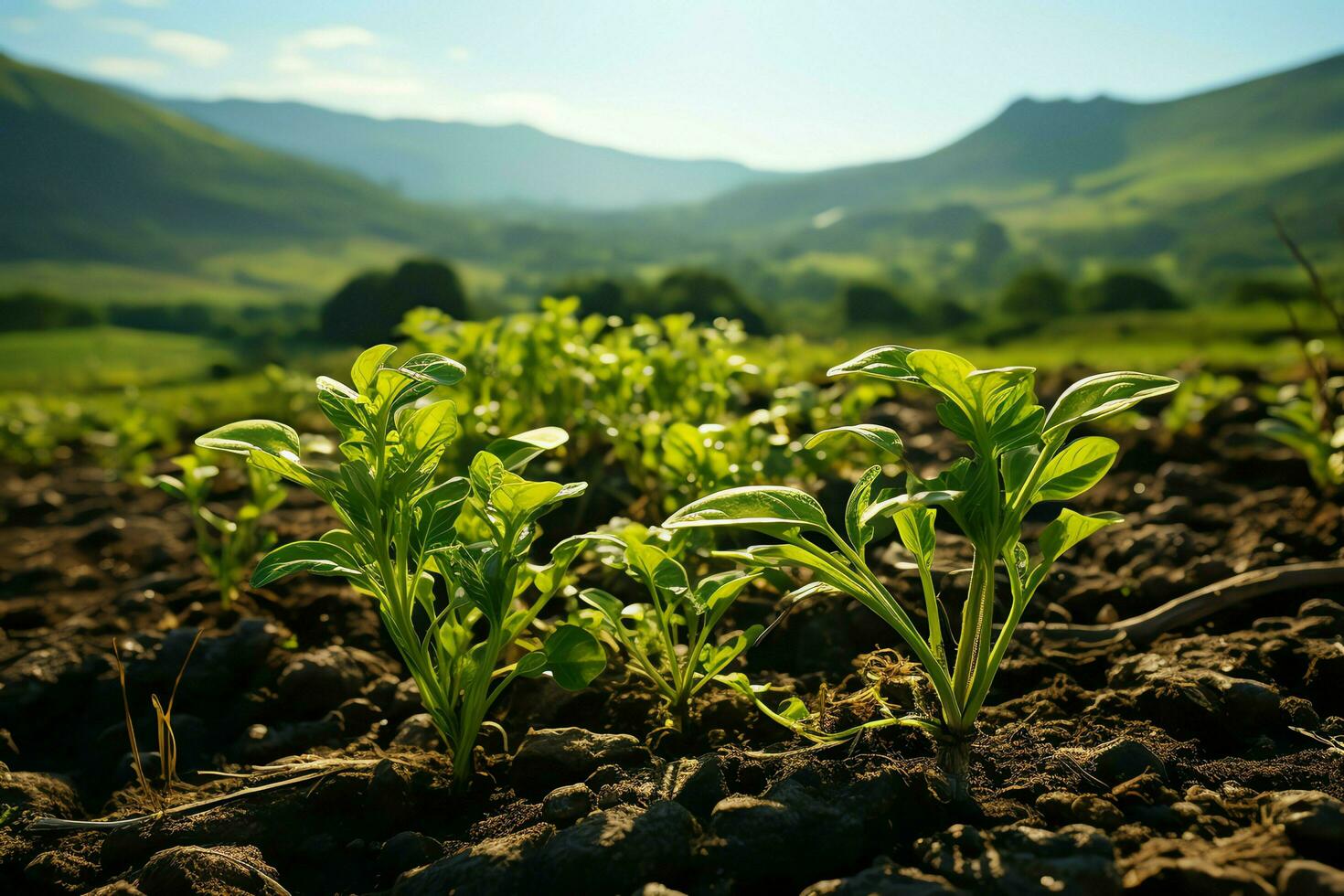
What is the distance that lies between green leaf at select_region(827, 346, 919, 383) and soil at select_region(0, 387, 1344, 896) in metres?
0.72

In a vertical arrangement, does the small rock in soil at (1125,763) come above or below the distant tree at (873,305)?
below

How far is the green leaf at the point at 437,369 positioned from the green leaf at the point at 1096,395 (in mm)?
1075

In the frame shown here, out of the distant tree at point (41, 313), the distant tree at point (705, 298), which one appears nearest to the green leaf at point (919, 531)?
the distant tree at point (705, 298)

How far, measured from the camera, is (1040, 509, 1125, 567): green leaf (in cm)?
158

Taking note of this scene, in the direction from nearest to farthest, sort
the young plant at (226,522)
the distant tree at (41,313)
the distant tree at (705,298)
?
the young plant at (226,522)
the distant tree at (705,298)
the distant tree at (41,313)

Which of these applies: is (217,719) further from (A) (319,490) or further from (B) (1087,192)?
(B) (1087,192)

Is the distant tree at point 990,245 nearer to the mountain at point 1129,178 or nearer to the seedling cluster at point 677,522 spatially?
the mountain at point 1129,178

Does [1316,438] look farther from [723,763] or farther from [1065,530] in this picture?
[723,763]

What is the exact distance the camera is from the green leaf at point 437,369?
5.13 ft

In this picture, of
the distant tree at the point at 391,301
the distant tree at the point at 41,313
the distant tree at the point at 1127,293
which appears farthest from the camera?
the distant tree at the point at 41,313

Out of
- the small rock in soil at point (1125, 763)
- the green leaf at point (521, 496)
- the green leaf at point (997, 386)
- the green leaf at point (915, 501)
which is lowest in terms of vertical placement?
the small rock in soil at point (1125, 763)

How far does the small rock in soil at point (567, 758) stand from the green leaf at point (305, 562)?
0.54m

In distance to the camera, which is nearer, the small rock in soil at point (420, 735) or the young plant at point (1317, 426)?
the small rock in soil at point (420, 735)

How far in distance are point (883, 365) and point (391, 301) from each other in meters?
13.5
